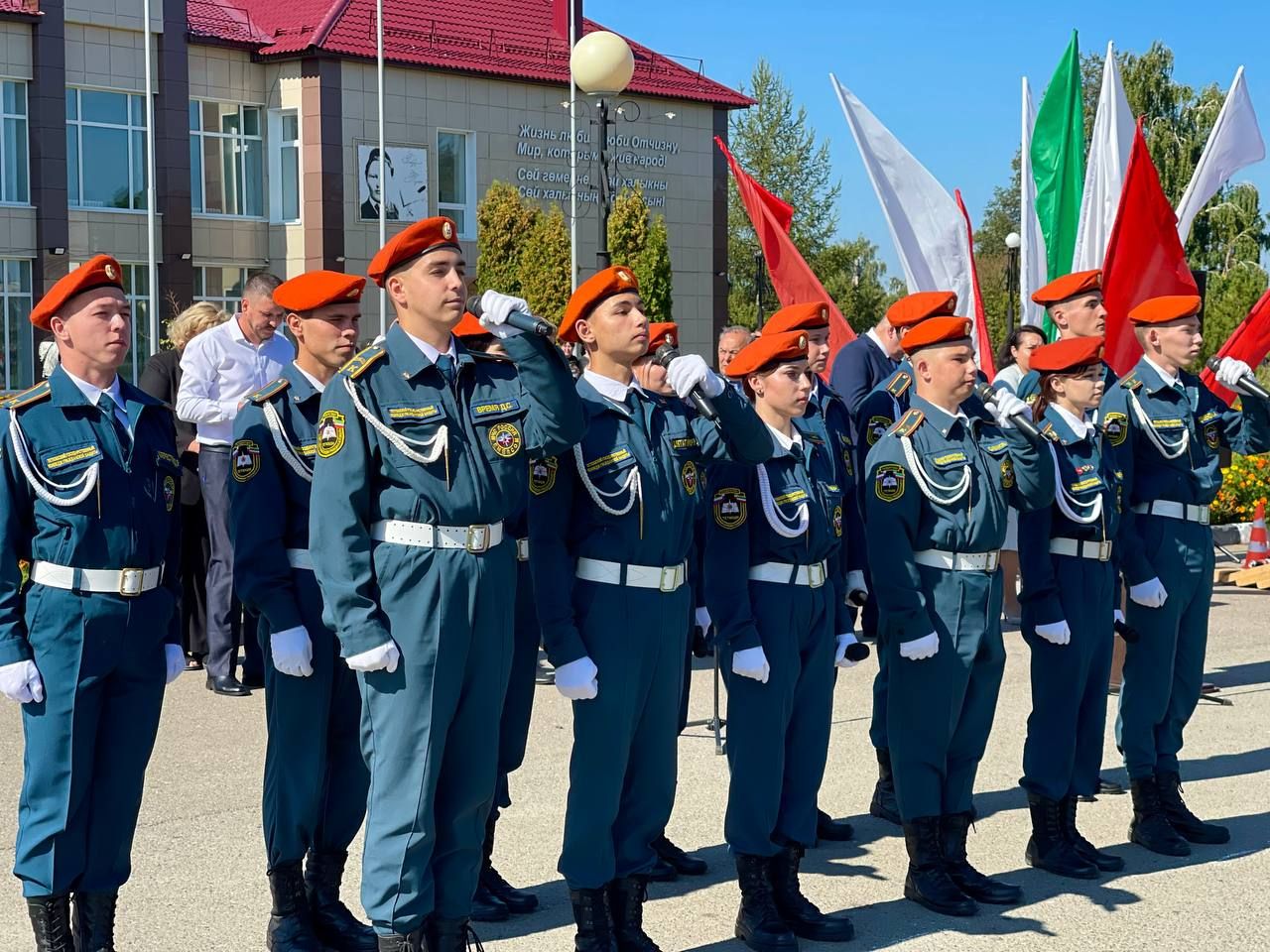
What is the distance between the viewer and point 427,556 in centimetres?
428

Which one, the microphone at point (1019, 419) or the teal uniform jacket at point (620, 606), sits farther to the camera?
the microphone at point (1019, 419)

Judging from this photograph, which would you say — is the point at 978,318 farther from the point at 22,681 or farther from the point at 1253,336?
the point at 22,681

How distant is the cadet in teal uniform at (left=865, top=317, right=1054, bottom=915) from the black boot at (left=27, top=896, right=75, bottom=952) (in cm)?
267

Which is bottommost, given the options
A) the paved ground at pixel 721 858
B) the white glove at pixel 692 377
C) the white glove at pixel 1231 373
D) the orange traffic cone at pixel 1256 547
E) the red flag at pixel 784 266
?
the paved ground at pixel 721 858

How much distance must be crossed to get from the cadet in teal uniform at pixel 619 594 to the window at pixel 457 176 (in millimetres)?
28217

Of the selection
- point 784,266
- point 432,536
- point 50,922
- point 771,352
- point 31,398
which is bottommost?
point 50,922

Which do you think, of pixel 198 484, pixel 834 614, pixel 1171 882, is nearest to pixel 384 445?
pixel 834 614

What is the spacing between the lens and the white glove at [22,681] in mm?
4434

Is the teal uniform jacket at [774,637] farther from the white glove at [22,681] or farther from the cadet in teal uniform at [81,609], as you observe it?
the white glove at [22,681]

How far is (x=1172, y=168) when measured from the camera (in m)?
47.2

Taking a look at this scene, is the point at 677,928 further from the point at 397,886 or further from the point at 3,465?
the point at 3,465

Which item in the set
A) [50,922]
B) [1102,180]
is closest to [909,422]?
[50,922]

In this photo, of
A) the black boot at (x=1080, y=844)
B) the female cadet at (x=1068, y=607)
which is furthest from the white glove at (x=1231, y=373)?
the black boot at (x=1080, y=844)

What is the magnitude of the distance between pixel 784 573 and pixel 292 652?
5.12 feet
